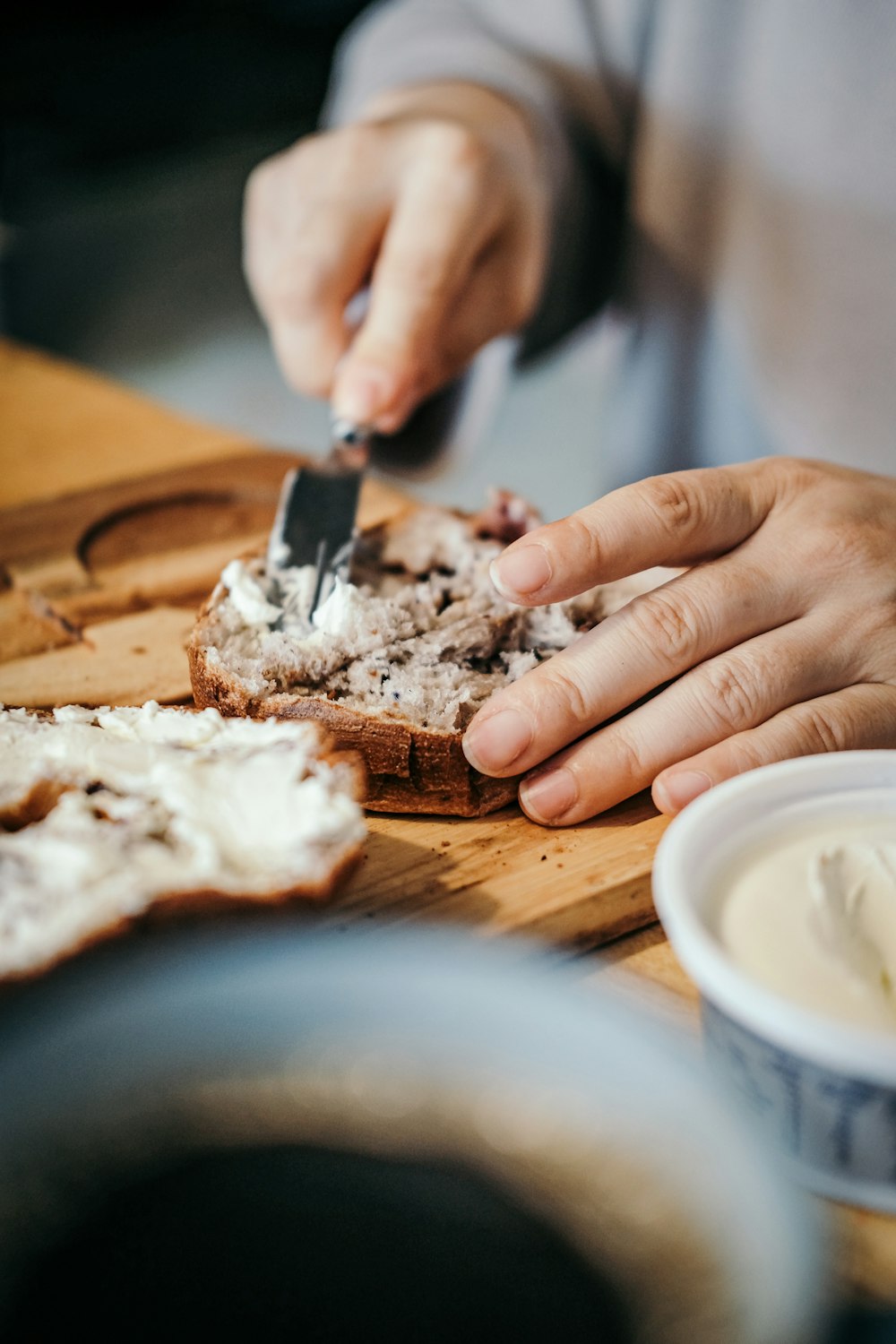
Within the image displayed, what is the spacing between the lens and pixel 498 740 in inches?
54.8

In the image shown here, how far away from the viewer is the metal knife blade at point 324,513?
1.78m

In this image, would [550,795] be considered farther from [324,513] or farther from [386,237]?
[386,237]

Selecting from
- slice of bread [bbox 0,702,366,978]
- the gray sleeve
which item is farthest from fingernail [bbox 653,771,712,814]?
the gray sleeve

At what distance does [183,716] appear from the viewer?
141cm

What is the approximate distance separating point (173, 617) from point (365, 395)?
56 centimetres

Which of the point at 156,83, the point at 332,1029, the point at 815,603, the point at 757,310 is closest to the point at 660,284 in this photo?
the point at 757,310

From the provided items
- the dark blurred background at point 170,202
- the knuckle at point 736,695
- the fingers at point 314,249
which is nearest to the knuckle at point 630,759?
the knuckle at point 736,695

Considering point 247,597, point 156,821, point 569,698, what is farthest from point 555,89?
point 156,821

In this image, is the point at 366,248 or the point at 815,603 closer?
the point at 815,603

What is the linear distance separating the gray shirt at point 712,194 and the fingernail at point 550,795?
1.20 meters

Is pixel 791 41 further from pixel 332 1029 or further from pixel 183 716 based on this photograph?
pixel 332 1029

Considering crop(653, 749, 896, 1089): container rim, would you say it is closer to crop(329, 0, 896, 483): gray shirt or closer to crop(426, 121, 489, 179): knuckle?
crop(329, 0, 896, 483): gray shirt

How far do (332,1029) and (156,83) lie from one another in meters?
5.61

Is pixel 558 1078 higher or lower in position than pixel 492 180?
lower
